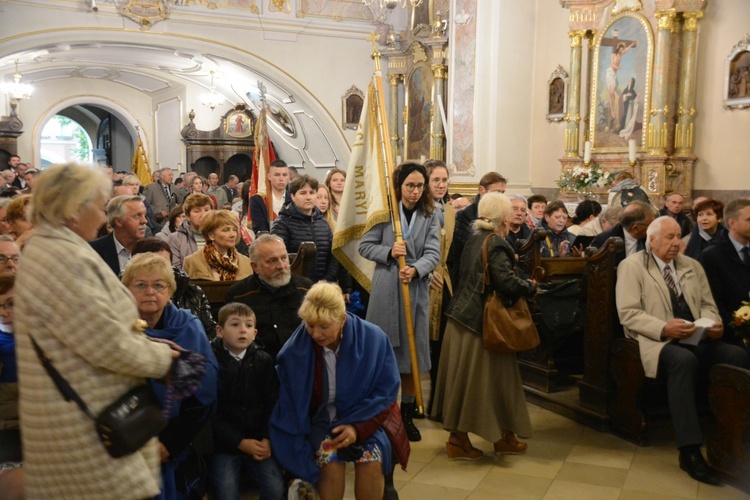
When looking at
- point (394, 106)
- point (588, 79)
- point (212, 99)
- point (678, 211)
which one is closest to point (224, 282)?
point (678, 211)

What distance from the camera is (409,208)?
4.39 m

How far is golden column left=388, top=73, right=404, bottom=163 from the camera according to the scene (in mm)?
14453

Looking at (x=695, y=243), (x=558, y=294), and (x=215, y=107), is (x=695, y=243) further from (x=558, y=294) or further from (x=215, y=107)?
(x=215, y=107)

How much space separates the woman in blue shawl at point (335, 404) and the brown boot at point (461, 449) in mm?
1066

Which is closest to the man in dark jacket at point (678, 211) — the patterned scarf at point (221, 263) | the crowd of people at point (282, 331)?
the crowd of people at point (282, 331)

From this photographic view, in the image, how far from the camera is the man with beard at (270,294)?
339cm

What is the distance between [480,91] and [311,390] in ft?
28.5

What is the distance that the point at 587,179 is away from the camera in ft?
30.1

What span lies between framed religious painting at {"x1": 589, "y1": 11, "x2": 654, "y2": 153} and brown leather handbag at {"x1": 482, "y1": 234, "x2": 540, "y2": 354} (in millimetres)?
6154

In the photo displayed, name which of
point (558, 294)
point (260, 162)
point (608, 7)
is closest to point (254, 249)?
point (558, 294)

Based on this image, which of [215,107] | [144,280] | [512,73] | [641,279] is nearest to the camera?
[144,280]

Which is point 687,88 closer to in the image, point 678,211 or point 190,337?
point 678,211

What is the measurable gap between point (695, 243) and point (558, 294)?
1.28 meters

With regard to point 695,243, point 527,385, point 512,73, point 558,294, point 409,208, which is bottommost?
point 527,385
